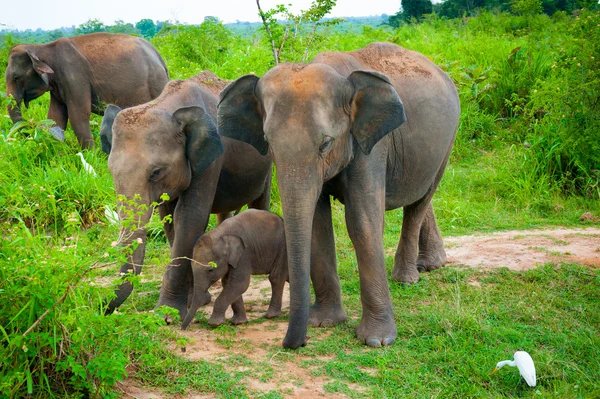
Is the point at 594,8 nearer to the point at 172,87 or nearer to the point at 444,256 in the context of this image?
the point at 444,256

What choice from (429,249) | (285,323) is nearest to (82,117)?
(429,249)

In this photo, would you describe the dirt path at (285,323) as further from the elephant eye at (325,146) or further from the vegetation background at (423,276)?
the elephant eye at (325,146)

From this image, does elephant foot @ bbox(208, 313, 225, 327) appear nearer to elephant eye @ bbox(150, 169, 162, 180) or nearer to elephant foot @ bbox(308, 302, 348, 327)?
elephant foot @ bbox(308, 302, 348, 327)

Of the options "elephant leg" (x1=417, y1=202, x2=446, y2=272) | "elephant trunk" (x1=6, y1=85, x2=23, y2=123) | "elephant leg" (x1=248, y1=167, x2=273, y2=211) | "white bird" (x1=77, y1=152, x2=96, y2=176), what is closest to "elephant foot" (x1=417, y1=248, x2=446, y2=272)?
"elephant leg" (x1=417, y1=202, x2=446, y2=272)

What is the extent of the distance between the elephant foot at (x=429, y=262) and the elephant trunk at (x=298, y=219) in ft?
8.34

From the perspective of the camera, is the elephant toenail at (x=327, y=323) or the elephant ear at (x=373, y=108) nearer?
the elephant ear at (x=373, y=108)

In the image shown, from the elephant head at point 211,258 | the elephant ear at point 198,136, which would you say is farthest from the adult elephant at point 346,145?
the elephant head at point 211,258

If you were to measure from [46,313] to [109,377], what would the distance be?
50 cm

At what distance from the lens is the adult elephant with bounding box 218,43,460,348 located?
465 centimetres

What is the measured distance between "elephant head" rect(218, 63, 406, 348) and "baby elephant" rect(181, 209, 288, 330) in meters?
0.71

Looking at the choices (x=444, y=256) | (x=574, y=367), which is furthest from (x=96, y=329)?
(x=444, y=256)

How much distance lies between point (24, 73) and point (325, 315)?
6.78 m

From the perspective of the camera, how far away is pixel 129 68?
11570 millimetres

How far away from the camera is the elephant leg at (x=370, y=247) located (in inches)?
205
